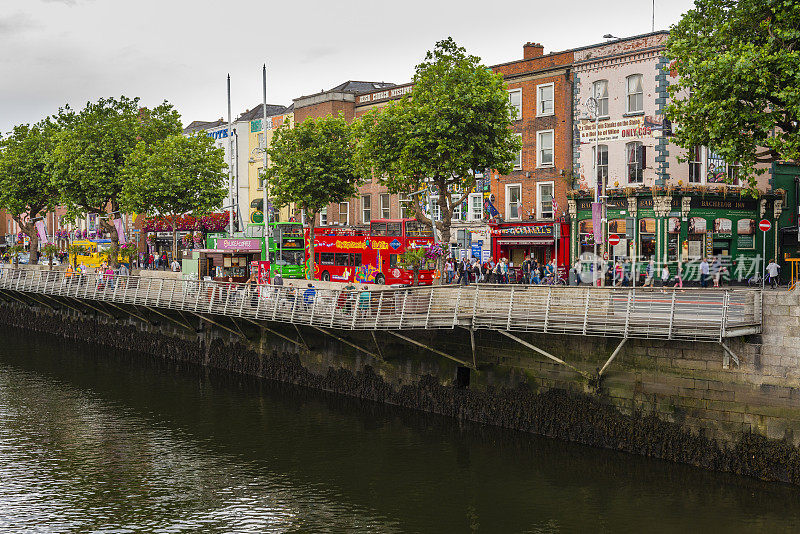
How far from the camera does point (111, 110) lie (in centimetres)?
7431

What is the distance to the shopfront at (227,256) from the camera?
58625 millimetres

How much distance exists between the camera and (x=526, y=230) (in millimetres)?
58344

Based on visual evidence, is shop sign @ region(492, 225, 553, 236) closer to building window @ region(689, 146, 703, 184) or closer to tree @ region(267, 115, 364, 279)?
building window @ region(689, 146, 703, 184)

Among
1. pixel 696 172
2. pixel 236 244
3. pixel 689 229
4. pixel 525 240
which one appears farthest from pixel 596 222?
pixel 236 244

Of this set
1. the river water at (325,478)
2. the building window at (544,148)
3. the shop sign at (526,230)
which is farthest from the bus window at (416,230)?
the river water at (325,478)

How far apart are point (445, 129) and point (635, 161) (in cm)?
1460

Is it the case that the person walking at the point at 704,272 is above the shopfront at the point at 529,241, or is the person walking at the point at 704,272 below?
below

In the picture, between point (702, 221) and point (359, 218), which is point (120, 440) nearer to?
point (702, 221)

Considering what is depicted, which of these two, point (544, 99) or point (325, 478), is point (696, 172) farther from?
point (325, 478)

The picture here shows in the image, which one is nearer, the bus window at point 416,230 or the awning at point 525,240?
the bus window at point 416,230

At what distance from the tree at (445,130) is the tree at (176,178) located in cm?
2402

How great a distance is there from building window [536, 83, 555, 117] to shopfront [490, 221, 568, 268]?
24.0 ft

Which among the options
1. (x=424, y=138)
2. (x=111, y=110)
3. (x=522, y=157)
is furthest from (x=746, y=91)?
(x=111, y=110)

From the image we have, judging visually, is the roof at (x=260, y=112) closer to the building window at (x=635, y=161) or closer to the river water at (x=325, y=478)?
the building window at (x=635, y=161)
